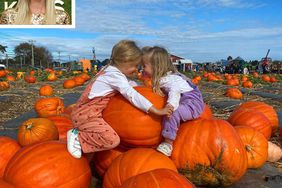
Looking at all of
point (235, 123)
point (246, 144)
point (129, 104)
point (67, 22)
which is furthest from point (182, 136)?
point (67, 22)

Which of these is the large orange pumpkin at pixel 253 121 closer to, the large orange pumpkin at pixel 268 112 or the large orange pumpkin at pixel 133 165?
the large orange pumpkin at pixel 268 112

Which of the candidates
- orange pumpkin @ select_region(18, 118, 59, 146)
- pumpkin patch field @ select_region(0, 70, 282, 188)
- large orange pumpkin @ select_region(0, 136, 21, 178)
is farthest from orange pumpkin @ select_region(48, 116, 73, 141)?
large orange pumpkin @ select_region(0, 136, 21, 178)

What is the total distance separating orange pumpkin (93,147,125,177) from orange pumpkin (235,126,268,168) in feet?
4.50

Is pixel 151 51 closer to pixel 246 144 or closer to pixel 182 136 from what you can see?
pixel 182 136

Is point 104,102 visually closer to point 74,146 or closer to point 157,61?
point 74,146

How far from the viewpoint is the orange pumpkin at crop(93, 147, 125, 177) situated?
3.51 m

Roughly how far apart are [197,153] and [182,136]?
0.72 feet

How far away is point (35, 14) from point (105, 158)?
3472mm

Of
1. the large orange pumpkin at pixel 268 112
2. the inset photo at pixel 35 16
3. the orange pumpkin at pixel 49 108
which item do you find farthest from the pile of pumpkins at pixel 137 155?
the orange pumpkin at pixel 49 108

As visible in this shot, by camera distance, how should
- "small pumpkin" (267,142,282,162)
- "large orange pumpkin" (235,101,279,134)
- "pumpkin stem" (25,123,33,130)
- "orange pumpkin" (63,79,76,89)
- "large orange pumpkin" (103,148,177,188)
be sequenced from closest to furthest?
"large orange pumpkin" (103,148,177,188) → "pumpkin stem" (25,123,33,130) → "small pumpkin" (267,142,282,162) → "large orange pumpkin" (235,101,279,134) → "orange pumpkin" (63,79,76,89)

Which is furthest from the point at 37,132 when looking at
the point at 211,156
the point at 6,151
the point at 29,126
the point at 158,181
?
the point at 158,181

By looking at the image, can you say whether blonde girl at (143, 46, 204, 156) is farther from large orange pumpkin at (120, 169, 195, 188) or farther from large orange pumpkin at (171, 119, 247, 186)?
large orange pumpkin at (120, 169, 195, 188)

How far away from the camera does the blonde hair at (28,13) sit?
19.4 ft

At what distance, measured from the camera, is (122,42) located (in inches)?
142
